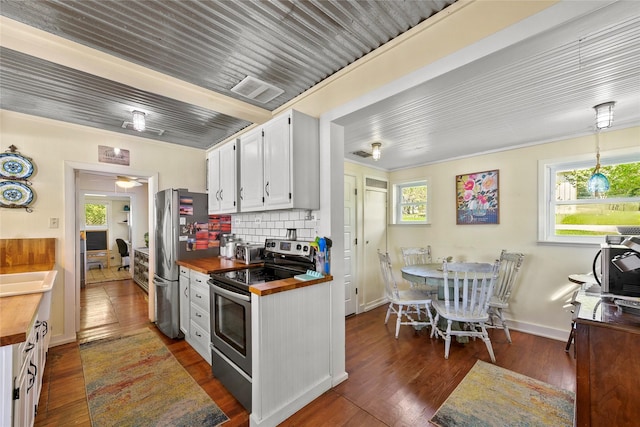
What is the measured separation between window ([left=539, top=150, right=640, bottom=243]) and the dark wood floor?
1.35m

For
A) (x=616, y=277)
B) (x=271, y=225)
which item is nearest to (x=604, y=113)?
(x=616, y=277)

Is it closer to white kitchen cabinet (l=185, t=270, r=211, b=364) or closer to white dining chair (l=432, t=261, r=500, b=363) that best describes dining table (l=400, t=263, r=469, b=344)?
white dining chair (l=432, t=261, r=500, b=363)

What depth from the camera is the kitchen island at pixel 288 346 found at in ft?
5.49

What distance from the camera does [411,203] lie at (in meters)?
4.55

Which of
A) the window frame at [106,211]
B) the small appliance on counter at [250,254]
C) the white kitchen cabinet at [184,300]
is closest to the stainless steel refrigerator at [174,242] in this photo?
the white kitchen cabinet at [184,300]

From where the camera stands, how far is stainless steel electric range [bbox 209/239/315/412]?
1.81m

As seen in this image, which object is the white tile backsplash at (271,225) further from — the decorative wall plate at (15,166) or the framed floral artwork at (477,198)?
the framed floral artwork at (477,198)

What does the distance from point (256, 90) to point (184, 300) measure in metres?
2.37

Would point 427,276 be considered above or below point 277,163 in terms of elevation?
below

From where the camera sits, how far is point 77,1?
4.49 feet

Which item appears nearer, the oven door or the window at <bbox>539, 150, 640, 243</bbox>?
the oven door

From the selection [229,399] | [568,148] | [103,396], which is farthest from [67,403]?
[568,148]

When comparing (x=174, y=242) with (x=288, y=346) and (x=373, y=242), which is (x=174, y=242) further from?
(x=373, y=242)

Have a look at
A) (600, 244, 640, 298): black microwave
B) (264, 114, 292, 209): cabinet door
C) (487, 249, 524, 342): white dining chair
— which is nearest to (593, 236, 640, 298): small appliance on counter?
(600, 244, 640, 298): black microwave
